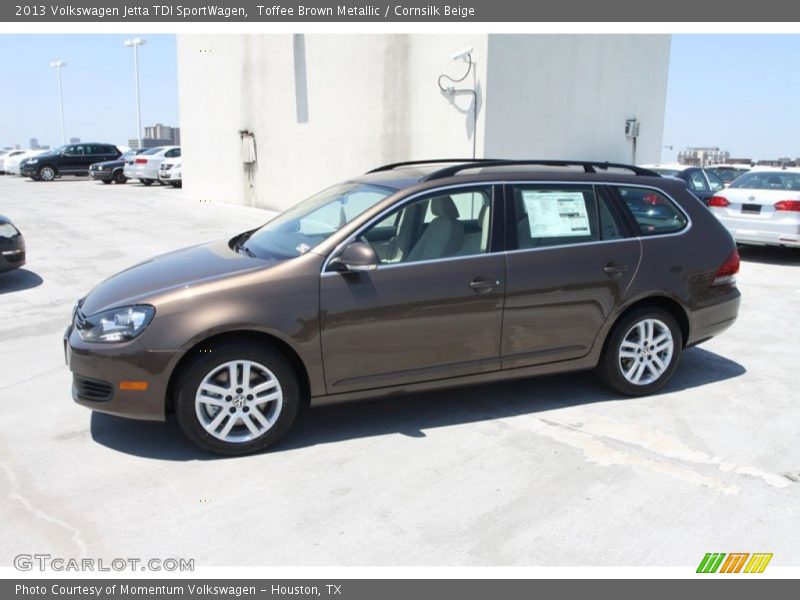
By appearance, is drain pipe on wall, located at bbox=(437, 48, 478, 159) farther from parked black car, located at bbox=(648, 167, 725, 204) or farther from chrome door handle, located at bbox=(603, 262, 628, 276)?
chrome door handle, located at bbox=(603, 262, 628, 276)

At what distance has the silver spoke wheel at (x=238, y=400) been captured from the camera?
13.7ft

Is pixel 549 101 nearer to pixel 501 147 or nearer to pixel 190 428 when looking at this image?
pixel 501 147

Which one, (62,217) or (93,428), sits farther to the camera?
(62,217)

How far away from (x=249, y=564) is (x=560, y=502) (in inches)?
63.6

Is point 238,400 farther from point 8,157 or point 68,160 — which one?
point 8,157

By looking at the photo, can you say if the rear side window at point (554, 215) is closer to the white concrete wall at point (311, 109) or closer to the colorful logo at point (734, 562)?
the colorful logo at point (734, 562)

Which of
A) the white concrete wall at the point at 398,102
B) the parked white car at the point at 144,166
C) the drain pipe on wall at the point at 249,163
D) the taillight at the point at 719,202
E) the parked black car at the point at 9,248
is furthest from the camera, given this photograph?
the parked white car at the point at 144,166

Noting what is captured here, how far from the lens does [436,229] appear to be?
4719 mm

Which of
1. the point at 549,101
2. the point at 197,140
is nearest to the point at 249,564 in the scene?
the point at 549,101

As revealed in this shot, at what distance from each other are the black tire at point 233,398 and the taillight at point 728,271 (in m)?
3.30

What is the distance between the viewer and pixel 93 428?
15.4 feet

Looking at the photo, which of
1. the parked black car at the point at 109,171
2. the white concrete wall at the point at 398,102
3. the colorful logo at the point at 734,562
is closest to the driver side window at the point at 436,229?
the colorful logo at the point at 734,562

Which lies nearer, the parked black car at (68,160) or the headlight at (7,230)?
the headlight at (7,230)

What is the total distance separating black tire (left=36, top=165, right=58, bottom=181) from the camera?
30469mm
